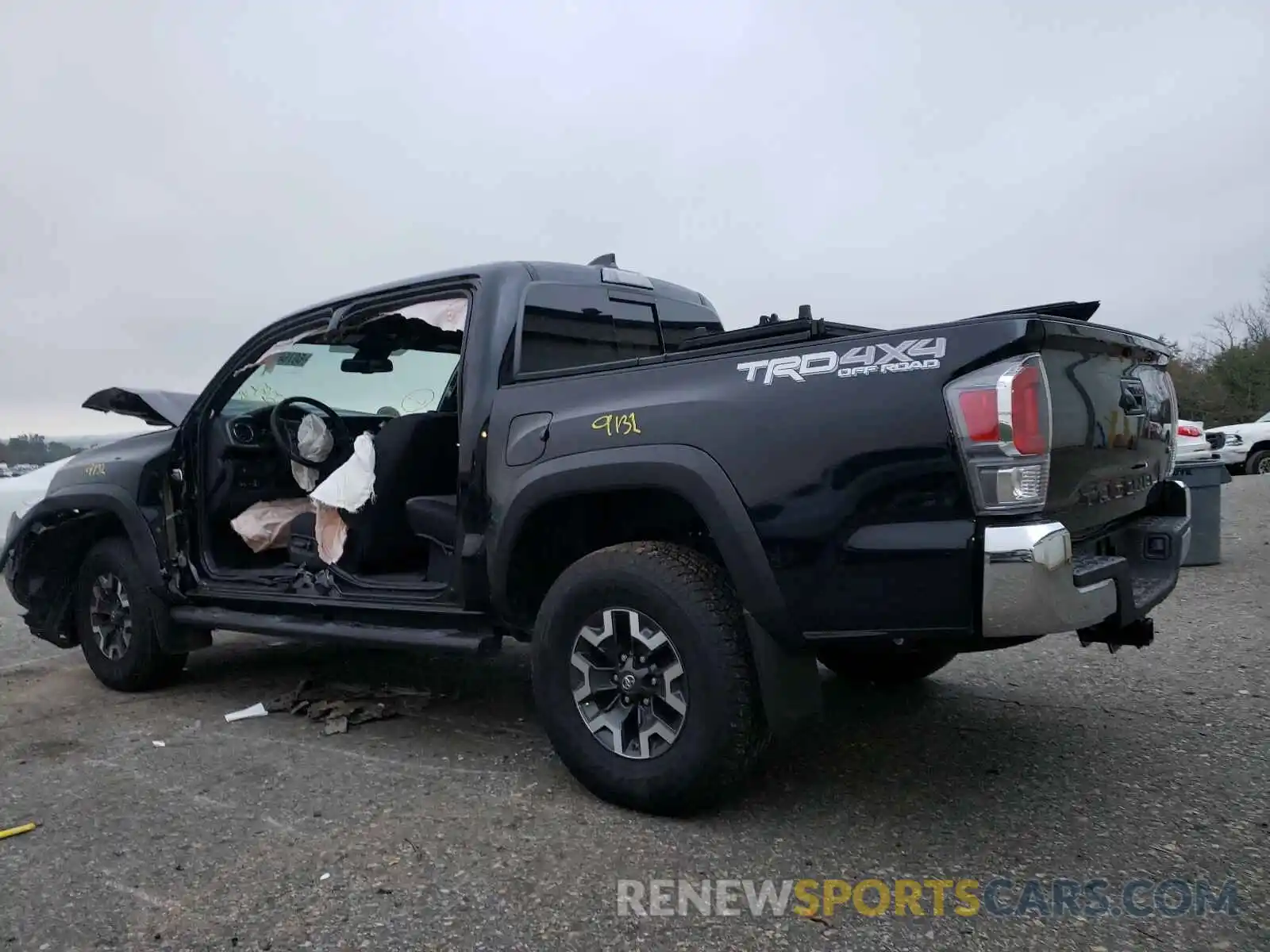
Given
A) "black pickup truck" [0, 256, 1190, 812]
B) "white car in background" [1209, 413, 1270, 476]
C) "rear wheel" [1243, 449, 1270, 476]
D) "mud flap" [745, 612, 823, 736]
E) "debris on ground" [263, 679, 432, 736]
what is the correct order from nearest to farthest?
"black pickup truck" [0, 256, 1190, 812] → "mud flap" [745, 612, 823, 736] → "debris on ground" [263, 679, 432, 736] → "white car in background" [1209, 413, 1270, 476] → "rear wheel" [1243, 449, 1270, 476]

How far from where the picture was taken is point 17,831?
3.29 metres

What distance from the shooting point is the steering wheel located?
5004 mm

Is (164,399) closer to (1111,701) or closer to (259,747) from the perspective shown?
(259,747)

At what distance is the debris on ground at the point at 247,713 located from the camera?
4598 mm

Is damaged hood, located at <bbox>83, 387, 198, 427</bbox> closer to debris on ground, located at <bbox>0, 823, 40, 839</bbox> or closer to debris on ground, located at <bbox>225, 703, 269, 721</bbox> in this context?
debris on ground, located at <bbox>225, 703, 269, 721</bbox>

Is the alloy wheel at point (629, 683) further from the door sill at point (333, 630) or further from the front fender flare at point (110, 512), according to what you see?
the front fender flare at point (110, 512)

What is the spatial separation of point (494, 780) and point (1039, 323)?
2.49 meters

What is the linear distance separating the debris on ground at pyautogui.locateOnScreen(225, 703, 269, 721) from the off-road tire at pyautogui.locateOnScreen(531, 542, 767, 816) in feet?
6.48

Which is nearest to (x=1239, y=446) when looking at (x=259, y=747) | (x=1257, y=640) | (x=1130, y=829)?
(x=1257, y=640)

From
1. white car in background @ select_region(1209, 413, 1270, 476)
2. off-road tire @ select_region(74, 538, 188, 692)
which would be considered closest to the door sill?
off-road tire @ select_region(74, 538, 188, 692)

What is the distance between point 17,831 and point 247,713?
4.51ft

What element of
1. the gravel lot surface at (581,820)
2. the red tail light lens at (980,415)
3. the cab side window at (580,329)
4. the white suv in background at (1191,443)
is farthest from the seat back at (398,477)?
the white suv in background at (1191,443)

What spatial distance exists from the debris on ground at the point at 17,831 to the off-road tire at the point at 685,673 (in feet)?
5.99

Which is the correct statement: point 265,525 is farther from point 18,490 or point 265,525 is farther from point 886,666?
point 18,490
